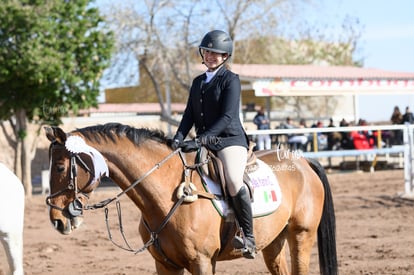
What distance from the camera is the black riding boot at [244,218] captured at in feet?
18.1

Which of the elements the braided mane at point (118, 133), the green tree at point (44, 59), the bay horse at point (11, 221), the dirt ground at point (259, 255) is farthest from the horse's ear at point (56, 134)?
the green tree at point (44, 59)

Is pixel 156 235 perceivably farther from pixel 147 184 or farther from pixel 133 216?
pixel 133 216

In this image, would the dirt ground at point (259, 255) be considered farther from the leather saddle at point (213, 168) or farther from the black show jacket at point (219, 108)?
the black show jacket at point (219, 108)

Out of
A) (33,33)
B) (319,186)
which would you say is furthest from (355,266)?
(33,33)

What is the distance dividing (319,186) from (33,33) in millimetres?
12693

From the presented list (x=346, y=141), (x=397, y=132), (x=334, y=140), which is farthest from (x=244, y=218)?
(x=397, y=132)

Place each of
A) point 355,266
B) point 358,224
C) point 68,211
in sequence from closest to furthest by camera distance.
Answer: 1. point 68,211
2. point 355,266
3. point 358,224

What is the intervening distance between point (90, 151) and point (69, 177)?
0.82 feet

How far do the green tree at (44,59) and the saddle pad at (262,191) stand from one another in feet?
37.4

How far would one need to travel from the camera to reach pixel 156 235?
5332mm

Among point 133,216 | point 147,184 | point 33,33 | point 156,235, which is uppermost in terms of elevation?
point 33,33

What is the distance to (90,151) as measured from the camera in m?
5.05

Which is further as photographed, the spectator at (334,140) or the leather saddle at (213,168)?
the spectator at (334,140)

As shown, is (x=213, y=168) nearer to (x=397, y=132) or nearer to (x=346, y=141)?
(x=346, y=141)
